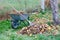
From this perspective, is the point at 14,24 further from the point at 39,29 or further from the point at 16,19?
the point at 39,29

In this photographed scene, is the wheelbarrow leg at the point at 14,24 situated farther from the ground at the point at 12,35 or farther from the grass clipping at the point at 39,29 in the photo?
the grass clipping at the point at 39,29

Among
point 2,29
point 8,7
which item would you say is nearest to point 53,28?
point 2,29

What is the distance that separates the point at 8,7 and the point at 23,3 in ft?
2.87

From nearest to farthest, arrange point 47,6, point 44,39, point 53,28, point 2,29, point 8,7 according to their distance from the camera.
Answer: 1. point 44,39
2. point 53,28
3. point 2,29
4. point 8,7
5. point 47,6

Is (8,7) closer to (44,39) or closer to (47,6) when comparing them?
(47,6)

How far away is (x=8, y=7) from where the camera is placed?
10.2m

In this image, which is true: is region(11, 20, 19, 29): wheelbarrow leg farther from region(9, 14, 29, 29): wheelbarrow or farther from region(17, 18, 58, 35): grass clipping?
region(17, 18, 58, 35): grass clipping

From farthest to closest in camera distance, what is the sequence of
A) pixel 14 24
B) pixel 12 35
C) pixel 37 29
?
pixel 14 24
pixel 37 29
pixel 12 35

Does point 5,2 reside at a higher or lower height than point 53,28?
higher

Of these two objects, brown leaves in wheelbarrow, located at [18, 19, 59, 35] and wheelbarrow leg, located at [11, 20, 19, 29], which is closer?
brown leaves in wheelbarrow, located at [18, 19, 59, 35]

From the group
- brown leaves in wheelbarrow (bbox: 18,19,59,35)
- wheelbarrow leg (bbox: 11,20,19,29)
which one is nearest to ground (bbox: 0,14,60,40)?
wheelbarrow leg (bbox: 11,20,19,29)

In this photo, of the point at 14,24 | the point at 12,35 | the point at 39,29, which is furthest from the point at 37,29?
the point at 14,24

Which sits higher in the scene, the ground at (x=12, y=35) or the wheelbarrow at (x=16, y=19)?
the wheelbarrow at (x=16, y=19)

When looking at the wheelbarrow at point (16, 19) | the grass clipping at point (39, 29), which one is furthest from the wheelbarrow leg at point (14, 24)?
the grass clipping at point (39, 29)
